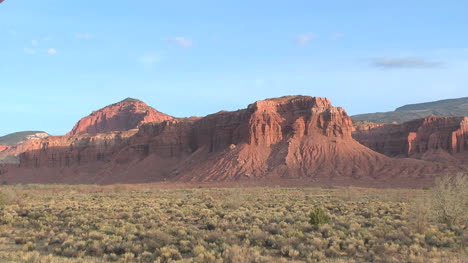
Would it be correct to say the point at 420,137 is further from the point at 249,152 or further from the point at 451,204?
the point at 451,204

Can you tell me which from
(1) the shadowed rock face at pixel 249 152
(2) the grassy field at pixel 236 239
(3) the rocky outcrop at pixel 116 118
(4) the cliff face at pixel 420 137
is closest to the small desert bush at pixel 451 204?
(2) the grassy field at pixel 236 239

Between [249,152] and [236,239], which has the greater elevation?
[249,152]

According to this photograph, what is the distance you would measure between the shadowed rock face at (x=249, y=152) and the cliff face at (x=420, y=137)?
100.0ft

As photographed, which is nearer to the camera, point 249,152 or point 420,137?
point 249,152

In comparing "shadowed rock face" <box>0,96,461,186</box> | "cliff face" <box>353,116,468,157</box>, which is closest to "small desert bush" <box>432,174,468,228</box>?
"shadowed rock face" <box>0,96,461,186</box>

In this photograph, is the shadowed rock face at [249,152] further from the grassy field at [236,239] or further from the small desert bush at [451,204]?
the grassy field at [236,239]

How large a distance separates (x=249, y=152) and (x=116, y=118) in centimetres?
10324

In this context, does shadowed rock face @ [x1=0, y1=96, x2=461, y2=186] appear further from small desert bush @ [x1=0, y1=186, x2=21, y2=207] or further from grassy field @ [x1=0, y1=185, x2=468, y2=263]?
grassy field @ [x1=0, y1=185, x2=468, y2=263]

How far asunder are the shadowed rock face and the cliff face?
30474mm

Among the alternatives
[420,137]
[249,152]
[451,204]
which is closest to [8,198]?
[451,204]

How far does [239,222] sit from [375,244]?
259 inches

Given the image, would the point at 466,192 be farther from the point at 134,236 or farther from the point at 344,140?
the point at 344,140

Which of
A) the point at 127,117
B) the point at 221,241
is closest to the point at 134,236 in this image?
the point at 221,241

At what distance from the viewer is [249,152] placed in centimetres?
6969
